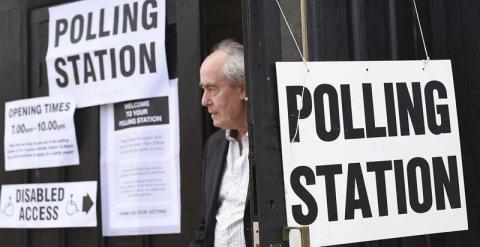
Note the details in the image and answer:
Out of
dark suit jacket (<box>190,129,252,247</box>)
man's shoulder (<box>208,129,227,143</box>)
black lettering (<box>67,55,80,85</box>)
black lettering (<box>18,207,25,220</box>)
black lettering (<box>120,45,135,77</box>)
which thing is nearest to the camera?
dark suit jacket (<box>190,129,252,247</box>)

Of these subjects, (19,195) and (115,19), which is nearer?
(115,19)

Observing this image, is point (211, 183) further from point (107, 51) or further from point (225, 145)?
point (107, 51)

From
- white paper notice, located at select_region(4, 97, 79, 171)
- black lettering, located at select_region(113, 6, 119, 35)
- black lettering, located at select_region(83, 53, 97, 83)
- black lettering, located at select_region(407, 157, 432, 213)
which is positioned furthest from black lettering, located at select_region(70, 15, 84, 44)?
black lettering, located at select_region(407, 157, 432, 213)

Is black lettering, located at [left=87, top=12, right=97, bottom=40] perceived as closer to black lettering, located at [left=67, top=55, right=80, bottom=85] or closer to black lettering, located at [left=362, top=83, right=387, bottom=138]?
black lettering, located at [left=67, top=55, right=80, bottom=85]

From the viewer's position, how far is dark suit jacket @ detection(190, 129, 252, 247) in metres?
3.11

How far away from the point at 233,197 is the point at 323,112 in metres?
1.23

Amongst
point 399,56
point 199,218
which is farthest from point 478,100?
point 199,218

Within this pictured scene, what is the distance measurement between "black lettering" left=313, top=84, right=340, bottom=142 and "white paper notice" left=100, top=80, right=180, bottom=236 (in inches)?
71.4

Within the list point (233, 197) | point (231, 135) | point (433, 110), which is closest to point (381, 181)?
point (433, 110)

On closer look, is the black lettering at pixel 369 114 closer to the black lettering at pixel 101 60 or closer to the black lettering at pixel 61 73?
the black lettering at pixel 101 60

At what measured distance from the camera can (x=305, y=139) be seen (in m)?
1.85

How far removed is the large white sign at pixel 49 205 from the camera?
393cm

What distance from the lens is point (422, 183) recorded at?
1.98 meters

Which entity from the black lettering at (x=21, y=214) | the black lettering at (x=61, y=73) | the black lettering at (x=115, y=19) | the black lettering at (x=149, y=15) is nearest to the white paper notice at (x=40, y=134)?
the black lettering at (x=61, y=73)
